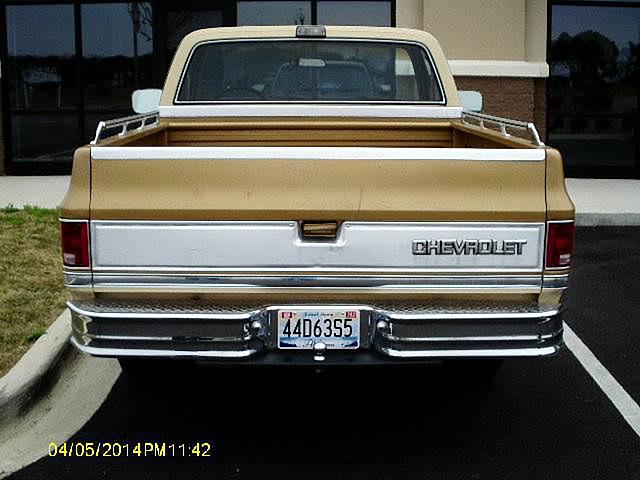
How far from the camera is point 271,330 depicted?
158 inches

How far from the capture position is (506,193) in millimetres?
4035

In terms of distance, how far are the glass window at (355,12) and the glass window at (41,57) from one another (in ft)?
12.2

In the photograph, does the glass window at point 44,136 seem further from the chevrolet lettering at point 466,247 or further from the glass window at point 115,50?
the chevrolet lettering at point 466,247

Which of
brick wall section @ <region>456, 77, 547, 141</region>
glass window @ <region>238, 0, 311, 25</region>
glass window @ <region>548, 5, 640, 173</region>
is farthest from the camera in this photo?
glass window @ <region>548, 5, 640, 173</region>

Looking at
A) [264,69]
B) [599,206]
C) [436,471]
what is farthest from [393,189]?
[599,206]

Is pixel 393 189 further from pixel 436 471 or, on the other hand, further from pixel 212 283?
pixel 436 471

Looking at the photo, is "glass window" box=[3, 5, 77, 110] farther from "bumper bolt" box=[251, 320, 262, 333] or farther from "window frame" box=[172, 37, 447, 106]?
"bumper bolt" box=[251, 320, 262, 333]

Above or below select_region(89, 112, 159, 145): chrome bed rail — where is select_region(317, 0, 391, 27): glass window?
above

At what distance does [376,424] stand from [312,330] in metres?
0.95

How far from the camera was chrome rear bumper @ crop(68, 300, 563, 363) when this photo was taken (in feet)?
13.0

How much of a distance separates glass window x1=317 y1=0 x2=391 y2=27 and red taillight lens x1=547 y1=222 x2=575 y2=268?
35.3 ft

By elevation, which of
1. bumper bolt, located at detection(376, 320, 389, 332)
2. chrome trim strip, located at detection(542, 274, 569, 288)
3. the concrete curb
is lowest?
the concrete curb

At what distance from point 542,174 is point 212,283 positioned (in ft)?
4.76

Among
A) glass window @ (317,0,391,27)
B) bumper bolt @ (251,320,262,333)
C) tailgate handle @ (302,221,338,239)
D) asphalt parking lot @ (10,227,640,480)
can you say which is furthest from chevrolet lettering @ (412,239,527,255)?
glass window @ (317,0,391,27)
